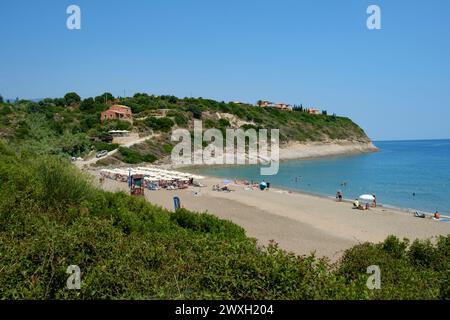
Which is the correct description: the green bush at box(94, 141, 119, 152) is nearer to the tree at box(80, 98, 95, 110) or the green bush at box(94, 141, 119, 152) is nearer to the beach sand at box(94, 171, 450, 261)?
the tree at box(80, 98, 95, 110)

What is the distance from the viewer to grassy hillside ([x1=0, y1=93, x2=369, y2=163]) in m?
56.6

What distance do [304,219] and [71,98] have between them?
79.9 m

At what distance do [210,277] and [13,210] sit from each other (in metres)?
5.80

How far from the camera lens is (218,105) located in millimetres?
94875

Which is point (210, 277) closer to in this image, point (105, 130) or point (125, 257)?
point (125, 257)

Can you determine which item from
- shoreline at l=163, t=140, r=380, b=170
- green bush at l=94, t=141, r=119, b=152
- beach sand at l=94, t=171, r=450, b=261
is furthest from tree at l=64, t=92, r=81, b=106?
beach sand at l=94, t=171, r=450, b=261

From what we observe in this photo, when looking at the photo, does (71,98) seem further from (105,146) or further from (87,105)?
(105,146)

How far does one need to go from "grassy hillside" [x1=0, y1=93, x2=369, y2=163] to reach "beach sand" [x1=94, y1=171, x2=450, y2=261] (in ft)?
67.0

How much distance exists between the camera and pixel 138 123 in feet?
238

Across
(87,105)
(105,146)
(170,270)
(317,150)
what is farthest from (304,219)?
(87,105)

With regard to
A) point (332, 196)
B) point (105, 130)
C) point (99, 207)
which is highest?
point (105, 130)

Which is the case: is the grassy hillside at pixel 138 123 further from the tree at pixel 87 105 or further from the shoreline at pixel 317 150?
the shoreline at pixel 317 150
